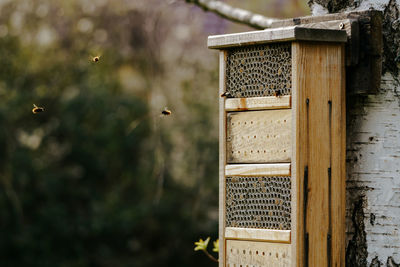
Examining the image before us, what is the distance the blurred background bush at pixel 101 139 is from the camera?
9.20 meters

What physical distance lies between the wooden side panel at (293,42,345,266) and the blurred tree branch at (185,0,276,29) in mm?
730

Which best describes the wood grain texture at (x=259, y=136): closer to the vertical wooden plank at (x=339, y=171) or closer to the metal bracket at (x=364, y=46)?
the vertical wooden plank at (x=339, y=171)

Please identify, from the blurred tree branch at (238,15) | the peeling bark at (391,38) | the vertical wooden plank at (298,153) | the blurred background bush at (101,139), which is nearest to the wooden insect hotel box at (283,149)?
the vertical wooden plank at (298,153)

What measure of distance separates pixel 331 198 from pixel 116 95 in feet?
26.9

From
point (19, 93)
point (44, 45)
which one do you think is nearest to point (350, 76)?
point (19, 93)

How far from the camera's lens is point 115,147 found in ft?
32.7

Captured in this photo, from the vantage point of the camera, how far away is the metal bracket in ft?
7.09

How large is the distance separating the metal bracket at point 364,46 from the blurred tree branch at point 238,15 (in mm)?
667

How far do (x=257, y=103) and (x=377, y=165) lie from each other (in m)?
0.44

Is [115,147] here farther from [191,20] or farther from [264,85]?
[264,85]

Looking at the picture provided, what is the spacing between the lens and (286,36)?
2.06 m

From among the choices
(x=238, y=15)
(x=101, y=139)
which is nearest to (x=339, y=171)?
(x=238, y=15)

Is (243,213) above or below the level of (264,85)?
below

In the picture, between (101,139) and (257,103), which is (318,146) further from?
(101,139)
